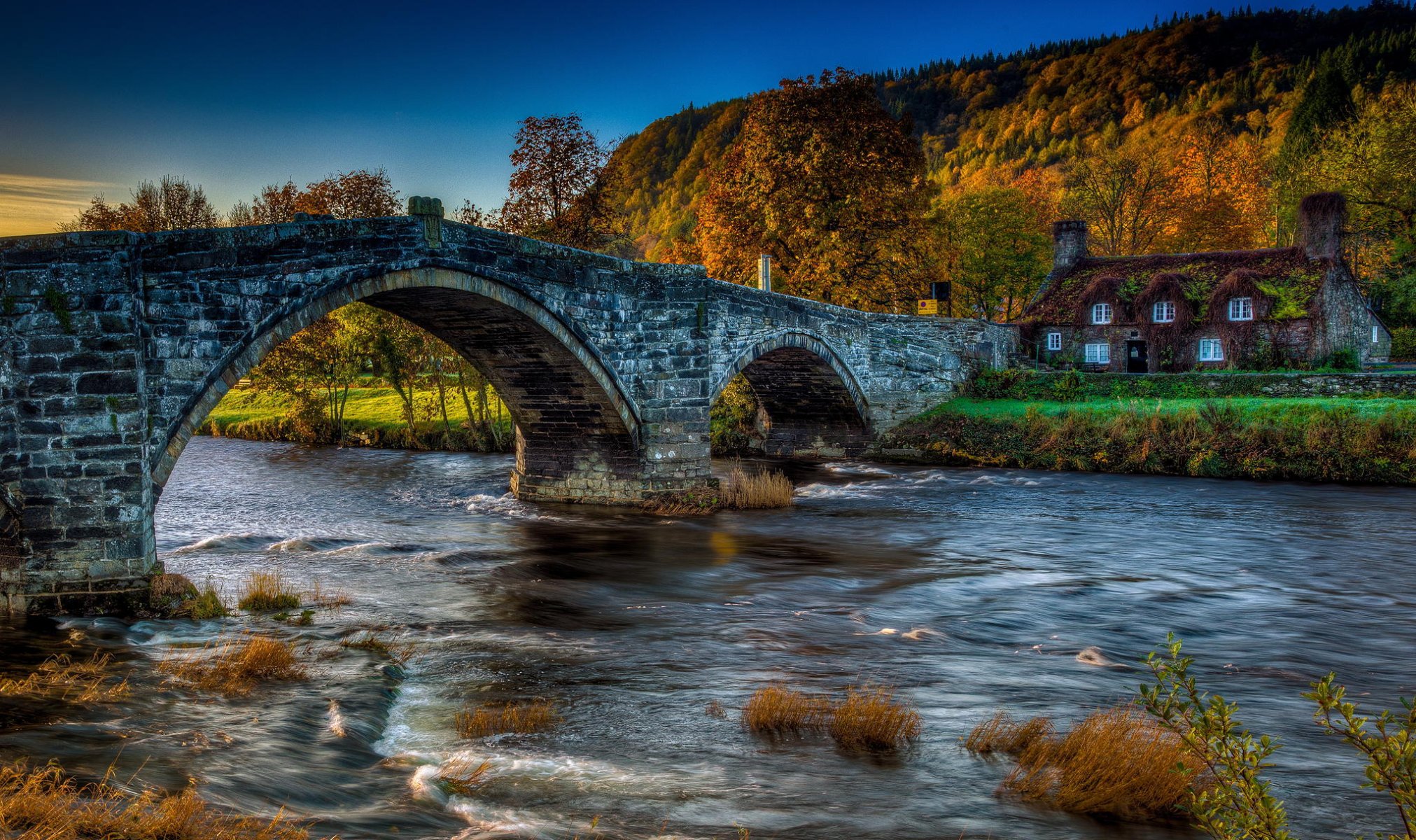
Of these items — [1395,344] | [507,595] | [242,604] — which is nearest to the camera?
[242,604]

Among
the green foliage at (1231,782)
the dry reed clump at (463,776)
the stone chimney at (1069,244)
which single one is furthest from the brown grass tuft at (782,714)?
the stone chimney at (1069,244)

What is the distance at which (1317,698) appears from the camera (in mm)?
3592

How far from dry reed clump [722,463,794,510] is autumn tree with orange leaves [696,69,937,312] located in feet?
38.6

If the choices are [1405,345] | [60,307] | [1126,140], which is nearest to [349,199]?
[60,307]

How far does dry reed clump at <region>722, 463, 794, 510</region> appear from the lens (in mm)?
19484

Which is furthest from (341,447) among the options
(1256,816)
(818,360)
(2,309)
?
(1256,816)

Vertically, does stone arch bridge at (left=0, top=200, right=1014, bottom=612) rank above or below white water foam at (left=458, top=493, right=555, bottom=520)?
above

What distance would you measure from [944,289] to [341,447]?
68.9ft

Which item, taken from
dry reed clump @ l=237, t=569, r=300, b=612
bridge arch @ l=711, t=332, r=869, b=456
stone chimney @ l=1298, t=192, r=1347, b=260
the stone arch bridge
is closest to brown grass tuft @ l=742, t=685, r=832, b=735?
dry reed clump @ l=237, t=569, r=300, b=612

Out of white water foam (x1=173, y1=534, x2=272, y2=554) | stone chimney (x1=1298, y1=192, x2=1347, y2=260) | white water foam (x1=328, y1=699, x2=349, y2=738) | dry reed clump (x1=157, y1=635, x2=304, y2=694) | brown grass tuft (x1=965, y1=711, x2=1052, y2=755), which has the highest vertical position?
stone chimney (x1=1298, y1=192, x2=1347, y2=260)

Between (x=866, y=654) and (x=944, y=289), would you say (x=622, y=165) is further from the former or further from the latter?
(x=866, y=654)

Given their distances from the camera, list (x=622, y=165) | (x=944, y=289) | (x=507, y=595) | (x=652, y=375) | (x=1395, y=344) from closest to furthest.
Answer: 1. (x=507, y=595)
2. (x=652, y=375)
3. (x=622, y=165)
4. (x=944, y=289)
5. (x=1395, y=344)

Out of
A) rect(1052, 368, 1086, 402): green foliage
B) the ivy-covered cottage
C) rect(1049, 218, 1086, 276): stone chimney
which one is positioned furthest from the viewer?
rect(1049, 218, 1086, 276): stone chimney

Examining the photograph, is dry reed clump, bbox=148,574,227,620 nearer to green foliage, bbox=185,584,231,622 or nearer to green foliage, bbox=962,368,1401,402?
green foliage, bbox=185,584,231,622
